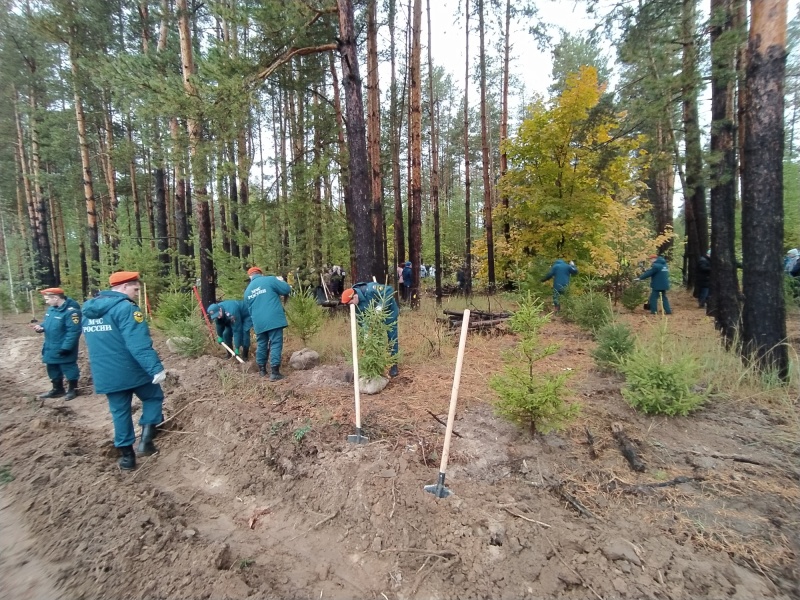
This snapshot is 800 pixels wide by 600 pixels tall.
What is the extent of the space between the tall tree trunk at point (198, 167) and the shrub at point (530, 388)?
6005 mm

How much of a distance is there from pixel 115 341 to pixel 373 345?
278 centimetres

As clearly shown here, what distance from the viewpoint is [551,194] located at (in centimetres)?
1152

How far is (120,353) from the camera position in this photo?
3.97 metres

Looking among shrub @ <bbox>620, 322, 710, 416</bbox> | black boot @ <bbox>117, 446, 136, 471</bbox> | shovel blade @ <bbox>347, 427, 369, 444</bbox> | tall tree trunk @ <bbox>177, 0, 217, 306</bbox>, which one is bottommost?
black boot @ <bbox>117, 446, 136, 471</bbox>

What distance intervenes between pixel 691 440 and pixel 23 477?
6.06 meters

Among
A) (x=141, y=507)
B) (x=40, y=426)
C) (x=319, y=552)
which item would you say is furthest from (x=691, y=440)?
(x=40, y=426)

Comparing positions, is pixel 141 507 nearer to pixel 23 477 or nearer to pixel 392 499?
pixel 23 477

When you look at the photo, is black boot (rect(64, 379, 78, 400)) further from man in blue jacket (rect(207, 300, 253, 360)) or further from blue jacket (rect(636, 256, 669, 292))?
blue jacket (rect(636, 256, 669, 292))

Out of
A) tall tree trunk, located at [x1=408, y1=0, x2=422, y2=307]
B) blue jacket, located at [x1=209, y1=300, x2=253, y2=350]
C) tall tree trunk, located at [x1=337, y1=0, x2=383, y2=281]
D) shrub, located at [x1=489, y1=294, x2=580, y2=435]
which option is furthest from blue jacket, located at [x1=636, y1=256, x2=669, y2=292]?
blue jacket, located at [x1=209, y1=300, x2=253, y2=350]

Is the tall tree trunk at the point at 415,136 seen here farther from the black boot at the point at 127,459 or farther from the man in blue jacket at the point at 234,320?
the black boot at the point at 127,459

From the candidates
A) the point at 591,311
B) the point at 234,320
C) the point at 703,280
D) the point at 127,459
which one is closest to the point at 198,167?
the point at 234,320

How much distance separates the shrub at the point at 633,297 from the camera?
1125 centimetres

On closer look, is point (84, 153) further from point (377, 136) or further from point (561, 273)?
point (561, 273)

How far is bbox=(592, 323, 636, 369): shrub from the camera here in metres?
5.72
